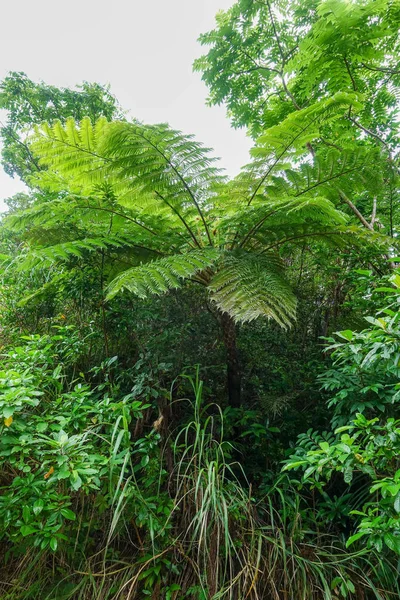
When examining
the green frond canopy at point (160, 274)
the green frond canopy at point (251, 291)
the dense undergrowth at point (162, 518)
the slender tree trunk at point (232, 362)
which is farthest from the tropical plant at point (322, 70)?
the dense undergrowth at point (162, 518)

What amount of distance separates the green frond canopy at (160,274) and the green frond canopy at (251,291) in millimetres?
113

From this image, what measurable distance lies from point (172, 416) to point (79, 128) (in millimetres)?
1543

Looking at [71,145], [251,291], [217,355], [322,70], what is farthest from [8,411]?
[322,70]

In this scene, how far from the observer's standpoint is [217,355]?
1.73 metres

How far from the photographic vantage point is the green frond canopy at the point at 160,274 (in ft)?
3.74

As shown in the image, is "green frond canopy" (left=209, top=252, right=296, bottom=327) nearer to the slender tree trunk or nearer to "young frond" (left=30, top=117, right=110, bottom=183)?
the slender tree trunk

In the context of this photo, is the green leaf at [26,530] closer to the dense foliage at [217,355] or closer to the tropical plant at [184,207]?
the dense foliage at [217,355]

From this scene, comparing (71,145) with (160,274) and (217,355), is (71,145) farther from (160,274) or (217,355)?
(217,355)

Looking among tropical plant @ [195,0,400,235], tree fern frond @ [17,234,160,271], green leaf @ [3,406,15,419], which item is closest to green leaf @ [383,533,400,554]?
green leaf @ [3,406,15,419]

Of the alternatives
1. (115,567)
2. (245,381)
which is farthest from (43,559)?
(245,381)

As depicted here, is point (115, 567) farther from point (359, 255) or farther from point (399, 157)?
point (399, 157)

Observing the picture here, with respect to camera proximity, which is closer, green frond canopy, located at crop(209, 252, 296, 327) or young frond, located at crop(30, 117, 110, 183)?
green frond canopy, located at crop(209, 252, 296, 327)

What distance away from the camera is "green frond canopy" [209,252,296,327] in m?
1.12

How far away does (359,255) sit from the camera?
6.01ft
